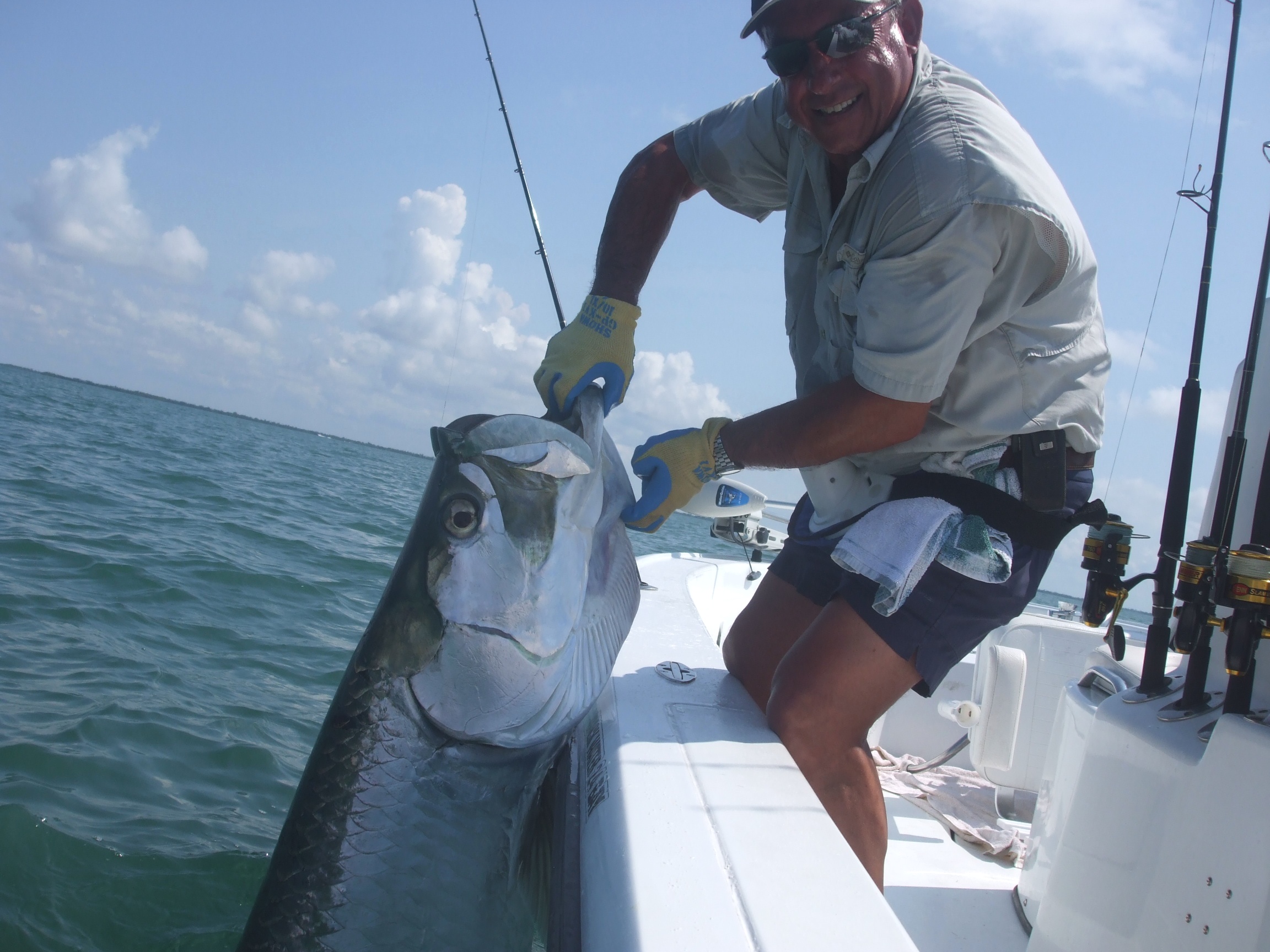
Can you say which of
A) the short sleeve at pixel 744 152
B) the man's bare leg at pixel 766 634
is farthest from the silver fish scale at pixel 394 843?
the short sleeve at pixel 744 152

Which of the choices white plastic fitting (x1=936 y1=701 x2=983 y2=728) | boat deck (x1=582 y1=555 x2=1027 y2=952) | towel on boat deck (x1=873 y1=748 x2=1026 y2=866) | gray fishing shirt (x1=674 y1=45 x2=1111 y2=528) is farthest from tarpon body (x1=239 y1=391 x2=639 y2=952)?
white plastic fitting (x1=936 y1=701 x2=983 y2=728)

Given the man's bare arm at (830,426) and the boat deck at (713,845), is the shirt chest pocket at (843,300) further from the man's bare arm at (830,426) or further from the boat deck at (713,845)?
the boat deck at (713,845)

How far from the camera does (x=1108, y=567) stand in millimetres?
1815

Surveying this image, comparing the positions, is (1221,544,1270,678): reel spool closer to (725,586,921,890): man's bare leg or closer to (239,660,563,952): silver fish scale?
(725,586,921,890): man's bare leg

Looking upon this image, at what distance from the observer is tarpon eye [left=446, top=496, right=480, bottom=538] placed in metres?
1.44

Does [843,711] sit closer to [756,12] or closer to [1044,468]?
[1044,468]

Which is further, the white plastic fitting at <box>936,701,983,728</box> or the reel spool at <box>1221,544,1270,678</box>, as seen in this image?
the white plastic fitting at <box>936,701,983,728</box>

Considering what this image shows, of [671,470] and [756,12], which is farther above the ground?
[756,12]

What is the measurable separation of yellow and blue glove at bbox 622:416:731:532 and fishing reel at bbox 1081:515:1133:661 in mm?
862

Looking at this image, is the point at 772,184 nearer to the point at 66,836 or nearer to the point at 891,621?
the point at 891,621

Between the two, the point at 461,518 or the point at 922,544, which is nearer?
the point at 461,518

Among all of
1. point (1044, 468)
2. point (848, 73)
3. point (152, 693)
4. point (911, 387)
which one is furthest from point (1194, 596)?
point (152, 693)

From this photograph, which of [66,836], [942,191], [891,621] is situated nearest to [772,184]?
[942,191]

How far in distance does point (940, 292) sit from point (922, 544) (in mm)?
470
